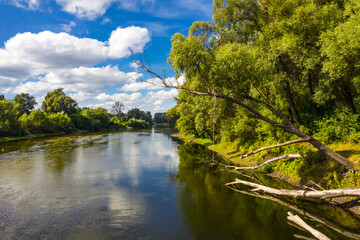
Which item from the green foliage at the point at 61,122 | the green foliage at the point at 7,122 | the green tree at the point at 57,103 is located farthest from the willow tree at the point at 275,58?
the green tree at the point at 57,103

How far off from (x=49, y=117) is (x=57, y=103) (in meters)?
23.9

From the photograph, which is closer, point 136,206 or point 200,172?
point 136,206

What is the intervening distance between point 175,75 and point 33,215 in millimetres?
13155

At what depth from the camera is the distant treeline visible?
63963 millimetres

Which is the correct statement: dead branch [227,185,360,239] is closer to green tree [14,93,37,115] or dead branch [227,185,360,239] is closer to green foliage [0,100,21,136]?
green foliage [0,100,21,136]

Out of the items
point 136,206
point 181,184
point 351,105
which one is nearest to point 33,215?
point 136,206

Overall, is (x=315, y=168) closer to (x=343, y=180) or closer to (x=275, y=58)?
(x=343, y=180)

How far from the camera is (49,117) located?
270 ft

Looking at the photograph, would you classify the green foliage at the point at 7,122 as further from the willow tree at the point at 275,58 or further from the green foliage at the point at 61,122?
the willow tree at the point at 275,58

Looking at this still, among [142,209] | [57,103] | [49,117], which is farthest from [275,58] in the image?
[57,103]

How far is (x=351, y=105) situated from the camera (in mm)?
15359

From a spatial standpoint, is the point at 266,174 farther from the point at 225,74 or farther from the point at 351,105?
the point at 225,74

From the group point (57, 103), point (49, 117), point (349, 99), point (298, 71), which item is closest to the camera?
point (349, 99)

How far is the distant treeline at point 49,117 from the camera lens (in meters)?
64.0
